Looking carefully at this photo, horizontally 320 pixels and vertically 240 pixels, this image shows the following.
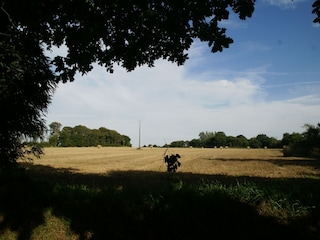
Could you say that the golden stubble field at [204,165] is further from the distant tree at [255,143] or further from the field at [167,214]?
the distant tree at [255,143]

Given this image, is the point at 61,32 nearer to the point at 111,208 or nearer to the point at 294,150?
the point at 111,208

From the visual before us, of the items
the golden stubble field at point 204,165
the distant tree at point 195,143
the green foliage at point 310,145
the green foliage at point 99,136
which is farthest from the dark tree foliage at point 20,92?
the distant tree at point 195,143

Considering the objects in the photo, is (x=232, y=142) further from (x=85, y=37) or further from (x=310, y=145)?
(x=85, y=37)

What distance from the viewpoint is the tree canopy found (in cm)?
769

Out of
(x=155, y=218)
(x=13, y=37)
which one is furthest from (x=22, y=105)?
(x=155, y=218)

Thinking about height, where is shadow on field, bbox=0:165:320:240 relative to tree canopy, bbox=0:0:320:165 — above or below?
below

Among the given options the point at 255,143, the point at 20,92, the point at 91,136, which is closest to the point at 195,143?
the point at 255,143

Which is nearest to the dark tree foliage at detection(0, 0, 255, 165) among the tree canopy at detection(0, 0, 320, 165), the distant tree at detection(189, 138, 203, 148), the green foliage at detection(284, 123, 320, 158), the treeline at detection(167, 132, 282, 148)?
the tree canopy at detection(0, 0, 320, 165)

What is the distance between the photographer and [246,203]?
674cm

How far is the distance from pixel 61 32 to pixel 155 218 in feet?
17.8

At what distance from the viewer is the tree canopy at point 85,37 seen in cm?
769

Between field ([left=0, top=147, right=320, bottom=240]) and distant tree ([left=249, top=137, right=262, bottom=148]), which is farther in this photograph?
distant tree ([left=249, top=137, right=262, bottom=148])

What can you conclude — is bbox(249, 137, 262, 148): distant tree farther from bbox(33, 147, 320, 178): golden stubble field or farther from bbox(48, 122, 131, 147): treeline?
bbox(33, 147, 320, 178): golden stubble field

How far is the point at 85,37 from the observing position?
24.1 feet
